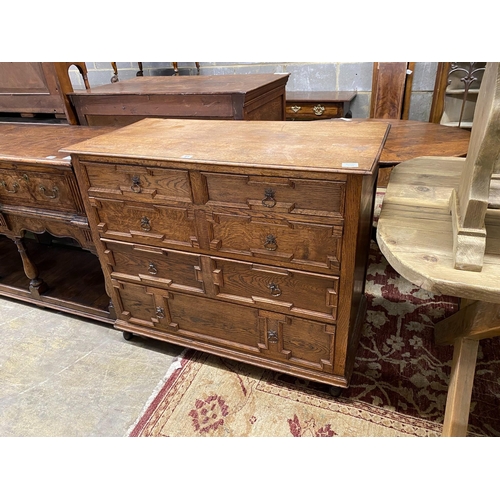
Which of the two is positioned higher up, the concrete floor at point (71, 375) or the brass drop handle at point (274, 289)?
the brass drop handle at point (274, 289)

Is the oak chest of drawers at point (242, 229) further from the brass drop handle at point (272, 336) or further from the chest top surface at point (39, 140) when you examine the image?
the chest top surface at point (39, 140)

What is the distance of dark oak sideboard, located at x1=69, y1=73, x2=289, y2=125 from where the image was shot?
2059mm

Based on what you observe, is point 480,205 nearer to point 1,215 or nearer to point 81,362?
point 81,362

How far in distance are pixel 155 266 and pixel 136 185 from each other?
38 centimetres

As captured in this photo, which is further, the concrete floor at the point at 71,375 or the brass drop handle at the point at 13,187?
the brass drop handle at the point at 13,187

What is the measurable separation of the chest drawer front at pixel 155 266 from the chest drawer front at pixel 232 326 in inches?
2.4

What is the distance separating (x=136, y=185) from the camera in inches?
59.0

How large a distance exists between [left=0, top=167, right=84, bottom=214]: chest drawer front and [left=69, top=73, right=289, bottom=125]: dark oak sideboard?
0.67m

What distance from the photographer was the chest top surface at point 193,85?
6.93 ft

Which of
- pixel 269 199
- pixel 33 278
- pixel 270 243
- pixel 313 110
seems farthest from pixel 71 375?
pixel 313 110

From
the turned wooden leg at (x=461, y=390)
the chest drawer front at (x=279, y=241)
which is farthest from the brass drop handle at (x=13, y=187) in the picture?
the turned wooden leg at (x=461, y=390)

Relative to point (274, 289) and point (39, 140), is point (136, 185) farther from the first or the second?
point (39, 140)

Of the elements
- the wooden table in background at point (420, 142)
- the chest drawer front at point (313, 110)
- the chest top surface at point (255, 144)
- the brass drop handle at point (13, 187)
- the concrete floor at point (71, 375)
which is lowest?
the concrete floor at point (71, 375)

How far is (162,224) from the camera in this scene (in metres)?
1.56
